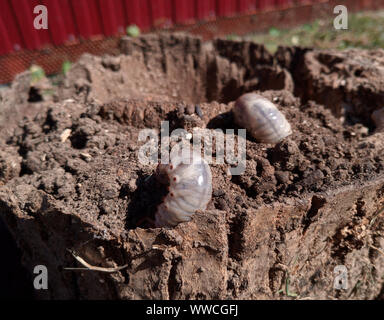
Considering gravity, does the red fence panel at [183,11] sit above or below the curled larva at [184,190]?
above

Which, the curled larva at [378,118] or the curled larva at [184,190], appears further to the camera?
the curled larva at [378,118]

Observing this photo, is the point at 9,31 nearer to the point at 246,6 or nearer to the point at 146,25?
the point at 146,25

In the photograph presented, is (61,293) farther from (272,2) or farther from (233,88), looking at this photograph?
(272,2)

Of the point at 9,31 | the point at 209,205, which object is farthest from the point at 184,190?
the point at 9,31

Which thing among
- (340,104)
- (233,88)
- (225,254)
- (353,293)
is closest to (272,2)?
(233,88)

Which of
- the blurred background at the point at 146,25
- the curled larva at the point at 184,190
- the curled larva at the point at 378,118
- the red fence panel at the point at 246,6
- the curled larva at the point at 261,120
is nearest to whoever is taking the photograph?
the curled larva at the point at 184,190

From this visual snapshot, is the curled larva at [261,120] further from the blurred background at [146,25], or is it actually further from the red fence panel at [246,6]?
the red fence panel at [246,6]

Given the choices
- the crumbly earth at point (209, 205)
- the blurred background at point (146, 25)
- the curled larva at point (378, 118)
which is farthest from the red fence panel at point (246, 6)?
the curled larva at point (378, 118)
